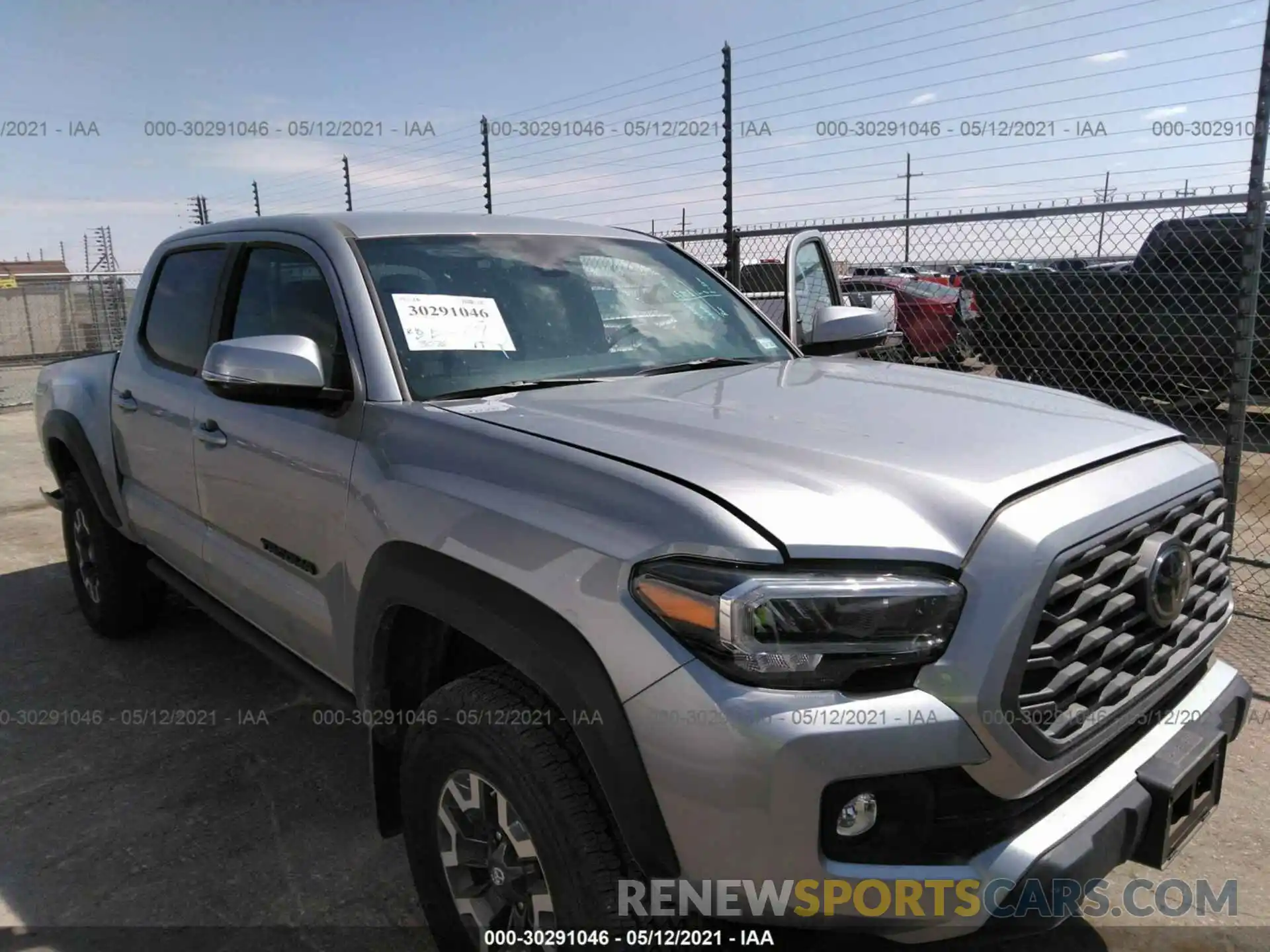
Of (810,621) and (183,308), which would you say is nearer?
(810,621)

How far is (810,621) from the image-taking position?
1595mm

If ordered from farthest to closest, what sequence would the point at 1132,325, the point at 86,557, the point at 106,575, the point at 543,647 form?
the point at 1132,325, the point at 86,557, the point at 106,575, the point at 543,647

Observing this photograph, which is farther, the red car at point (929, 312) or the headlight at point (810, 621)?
the red car at point (929, 312)

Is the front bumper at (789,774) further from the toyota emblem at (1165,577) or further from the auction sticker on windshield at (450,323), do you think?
the auction sticker on windshield at (450,323)

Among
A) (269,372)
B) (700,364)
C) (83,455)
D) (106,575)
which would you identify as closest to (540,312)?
(700,364)

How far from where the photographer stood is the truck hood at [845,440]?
1.67 metres

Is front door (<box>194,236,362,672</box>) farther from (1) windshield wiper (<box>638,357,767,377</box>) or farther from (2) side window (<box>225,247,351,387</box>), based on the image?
(1) windshield wiper (<box>638,357,767,377</box>)

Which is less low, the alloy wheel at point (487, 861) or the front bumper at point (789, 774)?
the front bumper at point (789, 774)

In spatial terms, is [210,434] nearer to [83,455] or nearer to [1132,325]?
[83,455]

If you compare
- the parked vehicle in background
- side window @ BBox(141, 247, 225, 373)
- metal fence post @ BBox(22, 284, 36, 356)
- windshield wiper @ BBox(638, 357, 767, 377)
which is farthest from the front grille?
metal fence post @ BBox(22, 284, 36, 356)

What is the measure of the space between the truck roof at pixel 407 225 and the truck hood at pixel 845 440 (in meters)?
0.78

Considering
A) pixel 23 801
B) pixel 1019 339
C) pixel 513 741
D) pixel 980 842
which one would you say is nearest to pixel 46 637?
pixel 23 801

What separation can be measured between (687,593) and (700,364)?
1489 mm

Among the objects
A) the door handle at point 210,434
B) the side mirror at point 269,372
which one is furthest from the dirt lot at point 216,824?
the side mirror at point 269,372
